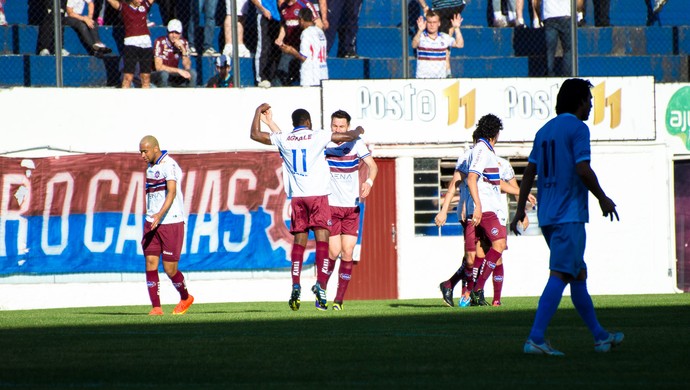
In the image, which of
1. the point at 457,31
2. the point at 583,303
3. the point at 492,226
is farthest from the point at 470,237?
the point at 457,31

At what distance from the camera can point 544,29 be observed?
72.8ft

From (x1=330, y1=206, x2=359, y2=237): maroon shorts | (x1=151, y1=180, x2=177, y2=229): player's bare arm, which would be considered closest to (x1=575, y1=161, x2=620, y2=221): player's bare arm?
(x1=330, y1=206, x2=359, y2=237): maroon shorts

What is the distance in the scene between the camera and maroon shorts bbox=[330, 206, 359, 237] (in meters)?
14.7

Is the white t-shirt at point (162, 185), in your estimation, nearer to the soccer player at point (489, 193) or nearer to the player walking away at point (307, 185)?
the player walking away at point (307, 185)

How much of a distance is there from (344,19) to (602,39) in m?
4.83

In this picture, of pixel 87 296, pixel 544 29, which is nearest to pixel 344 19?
pixel 544 29

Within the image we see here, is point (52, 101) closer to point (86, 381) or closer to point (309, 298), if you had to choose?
point (309, 298)

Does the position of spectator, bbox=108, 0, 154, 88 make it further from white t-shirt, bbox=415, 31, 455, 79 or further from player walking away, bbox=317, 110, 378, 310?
player walking away, bbox=317, 110, 378, 310

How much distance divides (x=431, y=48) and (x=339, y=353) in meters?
13.9

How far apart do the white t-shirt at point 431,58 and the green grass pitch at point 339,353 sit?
9.30 metres

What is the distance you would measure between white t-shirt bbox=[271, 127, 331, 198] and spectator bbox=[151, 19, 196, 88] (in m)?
7.40

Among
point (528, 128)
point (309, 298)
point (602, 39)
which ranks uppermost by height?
point (602, 39)

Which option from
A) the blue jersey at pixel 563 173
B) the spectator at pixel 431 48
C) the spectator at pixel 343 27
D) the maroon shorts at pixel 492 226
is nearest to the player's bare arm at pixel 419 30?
the spectator at pixel 431 48

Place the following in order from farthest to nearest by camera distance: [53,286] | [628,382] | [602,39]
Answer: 1. [602,39]
2. [53,286]
3. [628,382]
